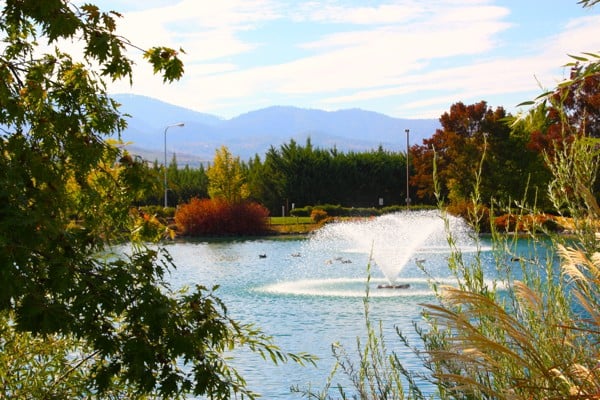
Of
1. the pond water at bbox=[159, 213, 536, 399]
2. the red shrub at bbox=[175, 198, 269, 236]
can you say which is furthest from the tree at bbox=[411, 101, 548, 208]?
the red shrub at bbox=[175, 198, 269, 236]

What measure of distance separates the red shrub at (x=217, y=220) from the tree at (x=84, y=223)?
38.1 m

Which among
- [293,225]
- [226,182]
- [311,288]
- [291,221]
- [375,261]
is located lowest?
[311,288]

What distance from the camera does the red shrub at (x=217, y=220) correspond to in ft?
144

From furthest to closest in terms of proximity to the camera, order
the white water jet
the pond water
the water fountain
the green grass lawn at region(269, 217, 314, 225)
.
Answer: the green grass lawn at region(269, 217, 314, 225) < the white water jet < the water fountain < the pond water

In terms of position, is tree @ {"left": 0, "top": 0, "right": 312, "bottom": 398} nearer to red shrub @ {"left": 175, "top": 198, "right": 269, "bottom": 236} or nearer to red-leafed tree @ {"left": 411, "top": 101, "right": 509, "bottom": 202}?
red shrub @ {"left": 175, "top": 198, "right": 269, "bottom": 236}

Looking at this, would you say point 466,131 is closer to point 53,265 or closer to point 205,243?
point 205,243

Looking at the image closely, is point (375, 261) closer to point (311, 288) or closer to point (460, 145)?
point (311, 288)

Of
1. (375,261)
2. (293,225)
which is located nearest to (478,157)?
(293,225)

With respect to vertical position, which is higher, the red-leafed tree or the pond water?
the red-leafed tree

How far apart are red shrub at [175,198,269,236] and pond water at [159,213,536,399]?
12.0 ft

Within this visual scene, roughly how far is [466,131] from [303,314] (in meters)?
31.0

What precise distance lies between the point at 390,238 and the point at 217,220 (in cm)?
1614

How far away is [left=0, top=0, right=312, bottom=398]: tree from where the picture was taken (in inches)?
170

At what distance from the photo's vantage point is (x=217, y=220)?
43875mm
